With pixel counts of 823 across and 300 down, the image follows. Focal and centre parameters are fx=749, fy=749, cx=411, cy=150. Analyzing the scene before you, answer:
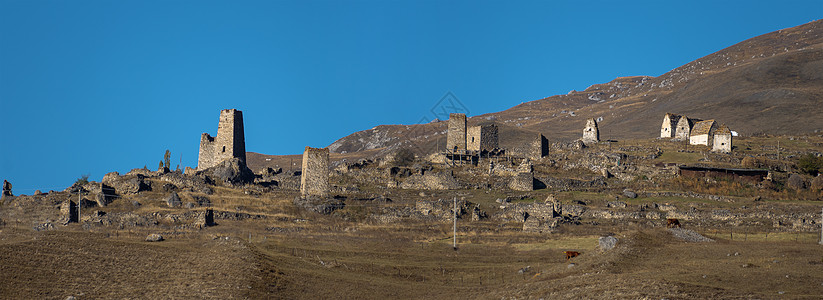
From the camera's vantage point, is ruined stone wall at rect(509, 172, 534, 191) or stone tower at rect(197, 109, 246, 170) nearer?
ruined stone wall at rect(509, 172, 534, 191)

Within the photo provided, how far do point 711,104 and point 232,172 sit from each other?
273ft

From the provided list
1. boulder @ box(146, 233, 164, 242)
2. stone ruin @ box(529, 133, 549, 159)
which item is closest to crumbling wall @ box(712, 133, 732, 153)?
stone ruin @ box(529, 133, 549, 159)

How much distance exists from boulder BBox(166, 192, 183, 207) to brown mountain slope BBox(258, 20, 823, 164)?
3975 centimetres

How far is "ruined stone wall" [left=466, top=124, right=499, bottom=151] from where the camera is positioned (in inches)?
2793

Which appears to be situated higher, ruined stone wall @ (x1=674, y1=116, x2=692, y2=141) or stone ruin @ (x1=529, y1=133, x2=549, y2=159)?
ruined stone wall @ (x1=674, y1=116, x2=692, y2=141)

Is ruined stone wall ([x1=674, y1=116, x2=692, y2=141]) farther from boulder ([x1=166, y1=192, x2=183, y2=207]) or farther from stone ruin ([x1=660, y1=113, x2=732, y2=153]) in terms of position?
boulder ([x1=166, y1=192, x2=183, y2=207])

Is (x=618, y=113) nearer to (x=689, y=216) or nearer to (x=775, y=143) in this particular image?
(x=775, y=143)

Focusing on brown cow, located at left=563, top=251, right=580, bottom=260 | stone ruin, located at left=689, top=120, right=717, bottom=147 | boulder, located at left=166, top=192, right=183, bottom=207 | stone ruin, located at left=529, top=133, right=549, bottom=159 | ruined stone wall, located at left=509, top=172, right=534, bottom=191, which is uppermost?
stone ruin, located at left=689, top=120, right=717, bottom=147

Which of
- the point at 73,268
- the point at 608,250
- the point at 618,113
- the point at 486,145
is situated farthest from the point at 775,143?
the point at 618,113

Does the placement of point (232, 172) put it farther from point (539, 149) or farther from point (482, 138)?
point (539, 149)

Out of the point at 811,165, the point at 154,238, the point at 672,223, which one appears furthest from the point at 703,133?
the point at 154,238

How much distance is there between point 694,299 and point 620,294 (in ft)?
7.09

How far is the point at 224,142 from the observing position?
65750 mm

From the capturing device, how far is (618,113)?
146m
